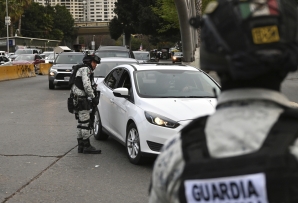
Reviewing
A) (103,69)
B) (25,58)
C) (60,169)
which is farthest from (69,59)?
(60,169)

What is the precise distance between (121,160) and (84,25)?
398ft

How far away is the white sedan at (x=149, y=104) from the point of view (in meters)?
7.55

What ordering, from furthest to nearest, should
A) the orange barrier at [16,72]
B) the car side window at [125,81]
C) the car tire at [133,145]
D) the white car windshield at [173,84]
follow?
1. the orange barrier at [16,72]
2. the car side window at [125,81]
3. the white car windshield at [173,84]
4. the car tire at [133,145]

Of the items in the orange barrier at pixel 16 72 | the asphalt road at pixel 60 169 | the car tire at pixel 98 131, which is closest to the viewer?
Result: the asphalt road at pixel 60 169

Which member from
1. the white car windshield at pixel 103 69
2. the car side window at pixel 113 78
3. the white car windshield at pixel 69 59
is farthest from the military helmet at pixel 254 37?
the white car windshield at pixel 69 59

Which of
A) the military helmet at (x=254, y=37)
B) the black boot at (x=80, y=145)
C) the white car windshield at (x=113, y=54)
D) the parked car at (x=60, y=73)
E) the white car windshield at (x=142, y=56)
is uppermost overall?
the military helmet at (x=254, y=37)

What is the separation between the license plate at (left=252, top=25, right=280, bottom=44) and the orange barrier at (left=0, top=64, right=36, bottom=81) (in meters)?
29.9

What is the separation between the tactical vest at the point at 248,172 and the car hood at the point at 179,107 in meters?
5.85

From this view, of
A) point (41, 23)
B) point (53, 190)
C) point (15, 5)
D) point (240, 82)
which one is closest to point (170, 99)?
point (53, 190)

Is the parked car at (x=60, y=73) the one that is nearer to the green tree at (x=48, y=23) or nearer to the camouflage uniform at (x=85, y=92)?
the camouflage uniform at (x=85, y=92)

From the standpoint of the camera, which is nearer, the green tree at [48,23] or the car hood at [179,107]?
the car hood at [179,107]

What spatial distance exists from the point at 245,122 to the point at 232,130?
0.04 metres

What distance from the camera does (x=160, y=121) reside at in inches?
297

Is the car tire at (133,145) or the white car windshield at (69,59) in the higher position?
the white car windshield at (69,59)
